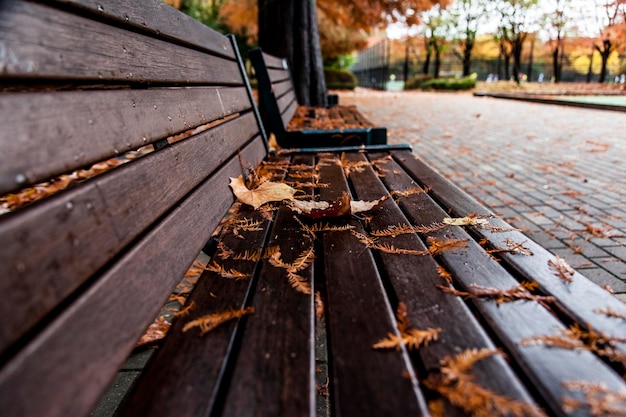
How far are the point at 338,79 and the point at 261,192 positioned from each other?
20992 millimetres

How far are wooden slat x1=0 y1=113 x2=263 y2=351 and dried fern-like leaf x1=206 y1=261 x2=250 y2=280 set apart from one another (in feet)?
0.62

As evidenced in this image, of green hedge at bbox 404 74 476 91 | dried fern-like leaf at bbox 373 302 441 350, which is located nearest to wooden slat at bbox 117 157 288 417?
dried fern-like leaf at bbox 373 302 441 350

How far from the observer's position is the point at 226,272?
104 cm

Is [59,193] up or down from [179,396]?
up

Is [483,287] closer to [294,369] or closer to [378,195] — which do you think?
[294,369]

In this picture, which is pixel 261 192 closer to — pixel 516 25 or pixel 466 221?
pixel 466 221

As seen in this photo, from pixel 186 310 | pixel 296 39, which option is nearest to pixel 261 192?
pixel 186 310

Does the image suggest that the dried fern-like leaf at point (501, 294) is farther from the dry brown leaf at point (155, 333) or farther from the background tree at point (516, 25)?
the background tree at point (516, 25)

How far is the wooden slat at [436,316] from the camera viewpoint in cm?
69

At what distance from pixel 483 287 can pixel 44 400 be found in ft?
2.84

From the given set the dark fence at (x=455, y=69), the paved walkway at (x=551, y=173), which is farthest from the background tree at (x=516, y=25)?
the paved walkway at (x=551, y=173)

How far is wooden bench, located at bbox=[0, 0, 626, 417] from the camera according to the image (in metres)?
0.61

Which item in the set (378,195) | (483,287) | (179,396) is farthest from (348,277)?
(378,195)

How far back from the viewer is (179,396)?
2.20ft
